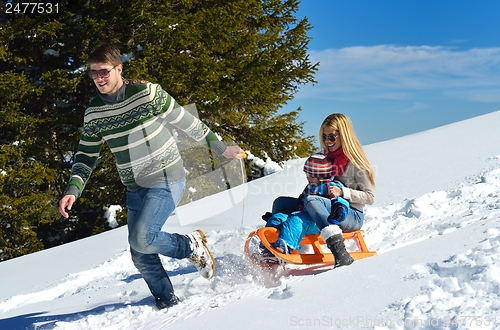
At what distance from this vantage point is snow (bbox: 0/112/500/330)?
79.5 inches

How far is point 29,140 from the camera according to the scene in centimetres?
946

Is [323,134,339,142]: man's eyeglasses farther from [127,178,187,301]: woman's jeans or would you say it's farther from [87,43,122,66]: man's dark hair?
[87,43,122,66]: man's dark hair

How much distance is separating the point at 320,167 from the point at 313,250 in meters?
0.66

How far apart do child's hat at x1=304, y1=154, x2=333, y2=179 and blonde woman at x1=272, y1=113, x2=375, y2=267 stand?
42 mm

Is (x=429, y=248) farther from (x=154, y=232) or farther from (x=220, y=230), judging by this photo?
(x=220, y=230)

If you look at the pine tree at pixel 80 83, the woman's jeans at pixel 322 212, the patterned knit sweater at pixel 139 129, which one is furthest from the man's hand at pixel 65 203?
the pine tree at pixel 80 83

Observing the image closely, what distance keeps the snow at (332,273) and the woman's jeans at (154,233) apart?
0.24 meters

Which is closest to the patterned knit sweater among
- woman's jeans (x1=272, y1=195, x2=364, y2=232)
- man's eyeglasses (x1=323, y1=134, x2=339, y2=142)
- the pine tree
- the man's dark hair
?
the man's dark hair

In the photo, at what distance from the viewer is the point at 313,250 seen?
3658mm

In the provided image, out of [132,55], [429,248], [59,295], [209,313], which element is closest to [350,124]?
[429,248]

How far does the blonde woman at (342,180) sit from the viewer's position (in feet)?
11.1

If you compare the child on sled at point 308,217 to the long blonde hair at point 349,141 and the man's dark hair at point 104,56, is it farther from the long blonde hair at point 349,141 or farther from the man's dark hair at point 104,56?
the man's dark hair at point 104,56

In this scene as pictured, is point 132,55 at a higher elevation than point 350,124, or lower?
higher

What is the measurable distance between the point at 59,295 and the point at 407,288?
3.22 metres
